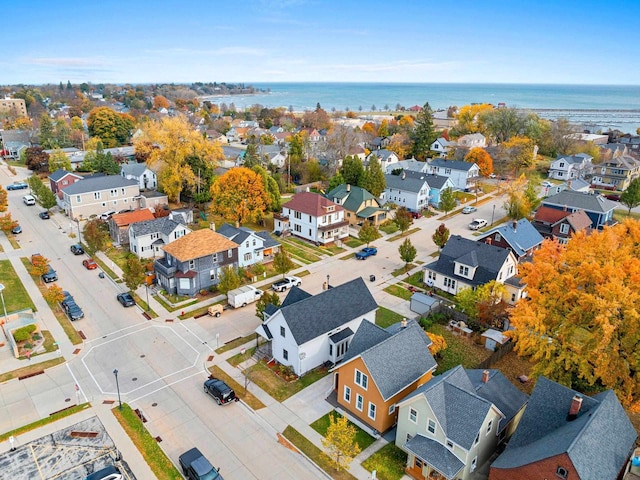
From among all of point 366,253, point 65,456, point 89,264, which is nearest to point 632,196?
point 366,253

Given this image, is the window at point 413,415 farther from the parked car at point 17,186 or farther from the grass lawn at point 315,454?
the parked car at point 17,186

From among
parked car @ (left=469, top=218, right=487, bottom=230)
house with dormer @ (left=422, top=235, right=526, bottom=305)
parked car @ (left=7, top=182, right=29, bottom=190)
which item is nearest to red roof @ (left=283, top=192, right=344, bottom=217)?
house with dormer @ (left=422, top=235, right=526, bottom=305)

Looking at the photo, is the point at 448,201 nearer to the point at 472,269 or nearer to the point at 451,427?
the point at 472,269

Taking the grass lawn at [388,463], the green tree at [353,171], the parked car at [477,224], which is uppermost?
the green tree at [353,171]

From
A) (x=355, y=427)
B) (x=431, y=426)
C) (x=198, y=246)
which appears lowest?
(x=355, y=427)

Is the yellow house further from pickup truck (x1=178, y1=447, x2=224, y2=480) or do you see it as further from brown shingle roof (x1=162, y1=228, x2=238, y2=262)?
brown shingle roof (x1=162, y1=228, x2=238, y2=262)

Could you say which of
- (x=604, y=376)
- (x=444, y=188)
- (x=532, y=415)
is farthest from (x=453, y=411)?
(x=444, y=188)

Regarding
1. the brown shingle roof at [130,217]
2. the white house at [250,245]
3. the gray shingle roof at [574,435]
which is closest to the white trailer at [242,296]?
the white house at [250,245]
